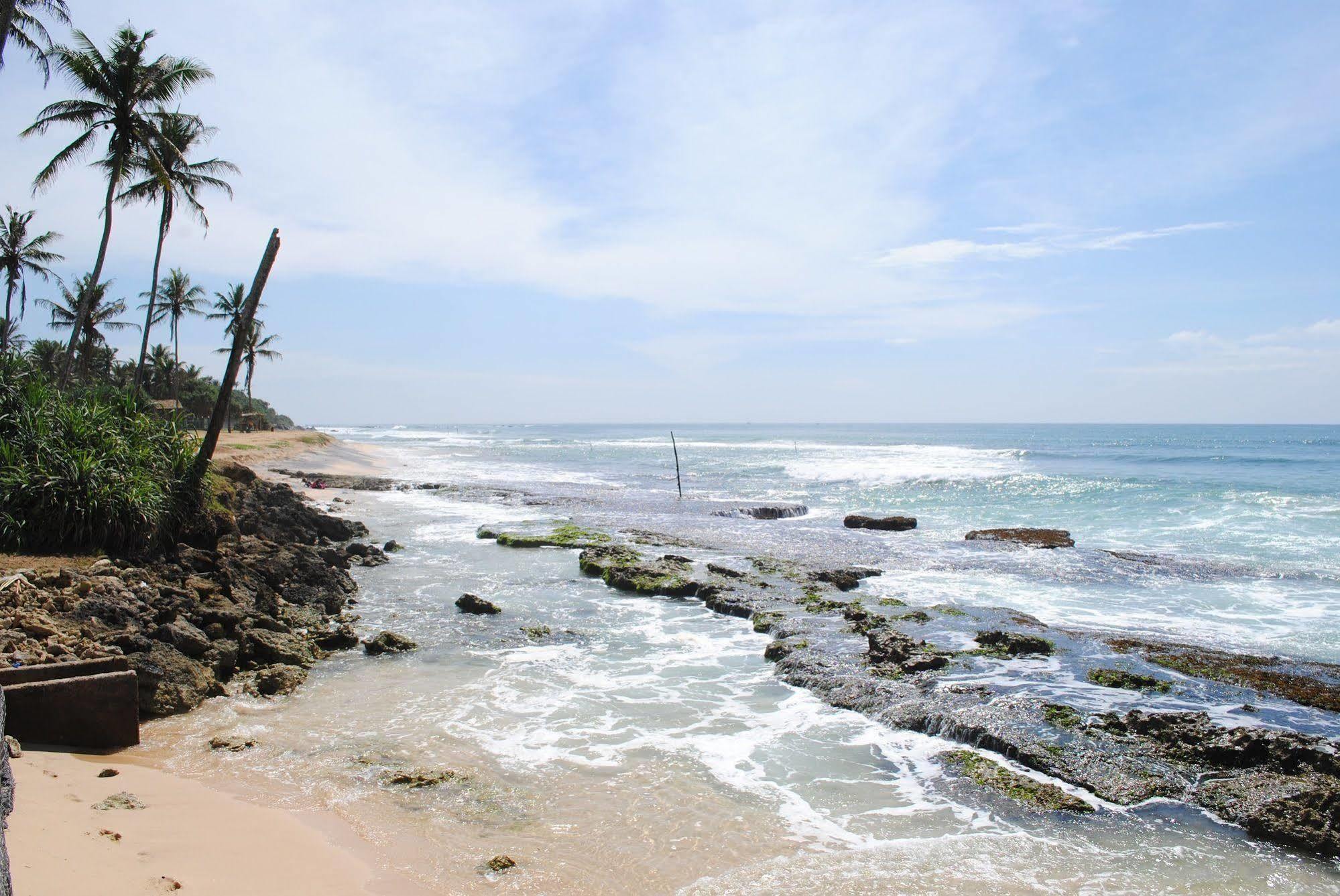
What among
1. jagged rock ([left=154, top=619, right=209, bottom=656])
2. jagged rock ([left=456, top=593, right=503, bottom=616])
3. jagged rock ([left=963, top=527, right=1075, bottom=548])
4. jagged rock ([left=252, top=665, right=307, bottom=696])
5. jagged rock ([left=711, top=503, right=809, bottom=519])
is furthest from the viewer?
jagged rock ([left=711, top=503, right=809, bottom=519])

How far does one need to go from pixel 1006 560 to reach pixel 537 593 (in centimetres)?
1104

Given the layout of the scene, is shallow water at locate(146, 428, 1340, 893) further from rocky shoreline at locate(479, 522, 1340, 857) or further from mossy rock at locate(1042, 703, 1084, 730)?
mossy rock at locate(1042, 703, 1084, 730)

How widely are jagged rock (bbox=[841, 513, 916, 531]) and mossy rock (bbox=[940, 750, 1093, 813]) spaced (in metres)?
16.8

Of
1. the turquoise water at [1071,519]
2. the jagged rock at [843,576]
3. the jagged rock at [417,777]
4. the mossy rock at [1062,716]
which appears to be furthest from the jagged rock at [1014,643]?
the jagged rock at [417,777]

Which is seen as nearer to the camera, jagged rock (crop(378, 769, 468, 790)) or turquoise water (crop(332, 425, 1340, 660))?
jagged rock (crop(378, 769, 468, 790))

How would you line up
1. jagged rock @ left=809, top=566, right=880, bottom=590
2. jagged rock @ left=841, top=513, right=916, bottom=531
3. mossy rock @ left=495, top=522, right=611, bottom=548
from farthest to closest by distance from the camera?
jagged rock @ left=841, top=513, right=916, bottom=531 → mossy rock @ left=495, top=522, right=611, bottom=548 → jagged rock @ left=809, top=566, right=880, bottom=590

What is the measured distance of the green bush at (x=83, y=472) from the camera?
977 centimetres

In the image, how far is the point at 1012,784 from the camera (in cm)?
669

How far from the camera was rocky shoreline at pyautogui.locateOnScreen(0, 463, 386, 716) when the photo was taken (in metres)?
7.42

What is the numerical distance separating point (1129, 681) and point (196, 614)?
11.1 m

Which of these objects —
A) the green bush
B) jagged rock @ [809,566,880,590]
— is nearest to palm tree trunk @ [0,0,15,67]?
the green bush

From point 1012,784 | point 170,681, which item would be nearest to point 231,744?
point 170,681

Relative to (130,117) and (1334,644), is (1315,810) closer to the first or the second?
(1334,644)

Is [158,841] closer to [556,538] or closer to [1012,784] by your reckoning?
[1012,784]
